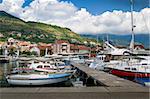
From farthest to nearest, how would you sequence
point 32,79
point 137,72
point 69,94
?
1. point 137,72
2. point 32,79
3. point 69,94

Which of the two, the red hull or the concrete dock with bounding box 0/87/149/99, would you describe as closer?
the concrete dock with bounding box 0/87/149/99

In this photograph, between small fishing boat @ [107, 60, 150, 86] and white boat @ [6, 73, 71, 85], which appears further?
small fishing boat @ [107, 60, 150, 86]

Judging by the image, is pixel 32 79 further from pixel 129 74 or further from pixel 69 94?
pixel 129 74

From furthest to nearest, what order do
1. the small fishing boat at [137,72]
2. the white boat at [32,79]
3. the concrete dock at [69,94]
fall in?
1. the small fishing boat at [137,72]
2. the white boat at [32,79]
3. the concrete dock at [69,94]

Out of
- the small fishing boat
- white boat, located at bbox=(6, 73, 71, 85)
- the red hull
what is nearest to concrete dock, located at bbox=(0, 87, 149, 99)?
white boat, located at bbox=(6, 73, 71, 85)

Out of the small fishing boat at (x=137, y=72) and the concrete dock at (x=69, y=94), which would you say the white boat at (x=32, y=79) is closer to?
the small fishing boat at (x=137, y=72)

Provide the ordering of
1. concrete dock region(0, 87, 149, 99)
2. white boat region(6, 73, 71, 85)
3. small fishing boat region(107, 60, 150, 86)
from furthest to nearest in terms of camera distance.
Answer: small fishing boat region(107, 60, 150, 86)
white boat region(6, 73, 71, 85)
concrete dock region(0, 87, 149, 99)

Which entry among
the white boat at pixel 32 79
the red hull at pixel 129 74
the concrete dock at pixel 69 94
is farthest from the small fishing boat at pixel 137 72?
the concrete dock at pixel 69 94

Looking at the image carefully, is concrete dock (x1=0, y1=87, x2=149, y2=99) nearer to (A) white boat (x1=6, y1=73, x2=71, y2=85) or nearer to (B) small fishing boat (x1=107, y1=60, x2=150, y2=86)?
(A) white boat (x1=6, y1=73, x2=71, y2=85)

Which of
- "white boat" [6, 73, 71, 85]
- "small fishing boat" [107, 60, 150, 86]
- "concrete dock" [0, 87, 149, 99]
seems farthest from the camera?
"small fishing boat" [107, 60, 150, 86]

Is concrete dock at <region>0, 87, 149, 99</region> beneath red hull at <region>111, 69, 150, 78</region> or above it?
above

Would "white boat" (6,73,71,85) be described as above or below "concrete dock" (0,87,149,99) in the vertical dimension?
below

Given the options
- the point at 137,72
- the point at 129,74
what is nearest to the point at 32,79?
the point at 137,72

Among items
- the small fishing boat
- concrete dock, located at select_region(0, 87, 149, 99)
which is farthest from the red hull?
concrete dock, located at select_region(0, 87, 149, 99)
